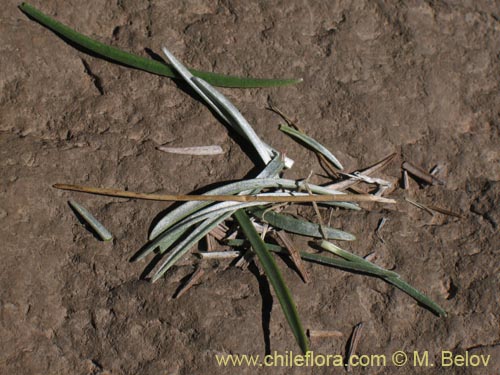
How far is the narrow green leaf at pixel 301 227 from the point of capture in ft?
6.08

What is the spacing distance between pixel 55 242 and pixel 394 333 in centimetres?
89

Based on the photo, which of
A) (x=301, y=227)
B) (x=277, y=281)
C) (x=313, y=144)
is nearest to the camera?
(x=277, y=281)

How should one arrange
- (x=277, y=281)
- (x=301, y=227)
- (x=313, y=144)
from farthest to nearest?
(x=313, y=144) → (x=301, y=227) → (x=277, y=281)

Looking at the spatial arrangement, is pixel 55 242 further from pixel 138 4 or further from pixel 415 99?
pixel 415 99

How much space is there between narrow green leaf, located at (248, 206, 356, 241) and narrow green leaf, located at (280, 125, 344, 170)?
0.71ft

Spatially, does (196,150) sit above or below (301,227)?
above

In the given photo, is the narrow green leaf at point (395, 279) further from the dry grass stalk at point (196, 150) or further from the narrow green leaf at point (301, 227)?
the dry grass stalk at point (196, 150)

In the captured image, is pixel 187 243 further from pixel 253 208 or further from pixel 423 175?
pixel 423 175

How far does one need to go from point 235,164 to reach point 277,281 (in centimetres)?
39

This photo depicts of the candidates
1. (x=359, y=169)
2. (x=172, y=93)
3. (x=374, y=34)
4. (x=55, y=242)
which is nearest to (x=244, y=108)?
(x=172, y=93)

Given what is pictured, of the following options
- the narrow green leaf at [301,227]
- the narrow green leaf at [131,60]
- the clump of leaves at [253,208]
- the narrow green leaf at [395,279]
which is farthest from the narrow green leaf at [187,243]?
the narrow green leaf at [131,60]

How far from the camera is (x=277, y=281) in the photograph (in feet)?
5.67

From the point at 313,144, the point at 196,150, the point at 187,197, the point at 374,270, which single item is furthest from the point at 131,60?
the point at 374,270

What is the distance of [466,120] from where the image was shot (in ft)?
7.00
